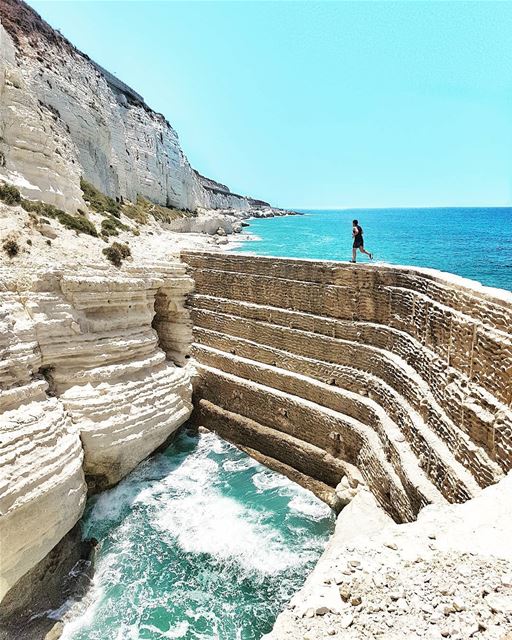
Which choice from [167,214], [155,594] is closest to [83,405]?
[155,594]

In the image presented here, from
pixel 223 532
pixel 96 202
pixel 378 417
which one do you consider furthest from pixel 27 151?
pixel 378 417

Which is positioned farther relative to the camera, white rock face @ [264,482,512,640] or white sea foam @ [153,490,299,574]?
white sea foam @ [153,490,299,574]

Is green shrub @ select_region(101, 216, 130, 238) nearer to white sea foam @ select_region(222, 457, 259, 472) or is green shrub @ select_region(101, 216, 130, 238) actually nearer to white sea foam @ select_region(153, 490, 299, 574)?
white sea foam @ select_region(222, 457, 259, 472)

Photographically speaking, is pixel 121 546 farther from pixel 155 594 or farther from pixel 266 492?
pixel 266 492

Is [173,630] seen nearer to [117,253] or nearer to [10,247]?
[10,247]

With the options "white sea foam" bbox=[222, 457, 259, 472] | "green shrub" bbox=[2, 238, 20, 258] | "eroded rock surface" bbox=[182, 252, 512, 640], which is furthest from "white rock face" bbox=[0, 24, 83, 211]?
"white sea foam" bbox=[222, 457, 259, 472]

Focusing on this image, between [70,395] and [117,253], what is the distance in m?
4.87

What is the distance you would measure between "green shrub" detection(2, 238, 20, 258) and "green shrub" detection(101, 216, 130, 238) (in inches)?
159

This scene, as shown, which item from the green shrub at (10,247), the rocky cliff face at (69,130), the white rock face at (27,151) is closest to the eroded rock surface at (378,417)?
the white rock face at (27,151)

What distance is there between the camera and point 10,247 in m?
10.9

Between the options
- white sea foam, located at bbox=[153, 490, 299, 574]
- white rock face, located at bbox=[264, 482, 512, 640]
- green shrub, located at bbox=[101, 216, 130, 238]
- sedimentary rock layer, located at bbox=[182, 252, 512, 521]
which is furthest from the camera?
green shrub, located at bbox=[101, 216, 130, 238]

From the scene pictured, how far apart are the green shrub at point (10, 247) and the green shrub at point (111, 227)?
4039 mm

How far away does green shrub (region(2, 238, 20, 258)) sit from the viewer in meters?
10.8

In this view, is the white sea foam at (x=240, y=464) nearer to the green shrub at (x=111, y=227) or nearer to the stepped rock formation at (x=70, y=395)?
the stepped rock formation at (x=70, y=395)
